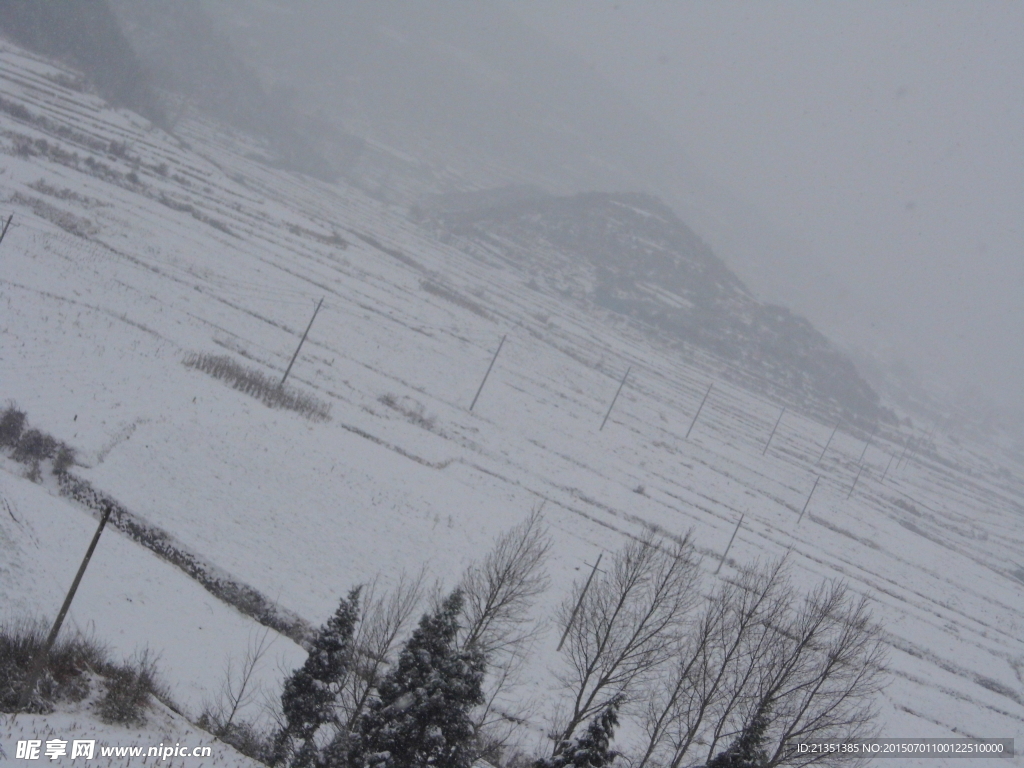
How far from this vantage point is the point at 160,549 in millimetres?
23250

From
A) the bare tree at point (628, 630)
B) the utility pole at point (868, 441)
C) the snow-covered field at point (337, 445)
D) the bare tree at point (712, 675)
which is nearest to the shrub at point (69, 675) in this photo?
the snow-covered field at point (337, 445)

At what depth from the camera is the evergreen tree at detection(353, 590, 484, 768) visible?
12.9m

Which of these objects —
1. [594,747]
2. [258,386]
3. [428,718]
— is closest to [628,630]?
[594,747]

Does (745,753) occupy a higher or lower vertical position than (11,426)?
higher

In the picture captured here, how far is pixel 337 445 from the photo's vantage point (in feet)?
106

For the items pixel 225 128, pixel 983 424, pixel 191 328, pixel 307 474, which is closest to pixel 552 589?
pixel 307 474

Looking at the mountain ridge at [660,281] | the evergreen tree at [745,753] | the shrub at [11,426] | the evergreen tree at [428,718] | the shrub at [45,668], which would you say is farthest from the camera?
the mountain ridge at [660,281]

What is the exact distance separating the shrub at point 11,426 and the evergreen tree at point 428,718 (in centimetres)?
1896

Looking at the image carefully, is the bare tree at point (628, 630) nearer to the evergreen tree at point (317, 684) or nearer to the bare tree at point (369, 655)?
the bare tree at point (369, 655)

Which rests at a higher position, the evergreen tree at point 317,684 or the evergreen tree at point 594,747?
the evergreen tree at point 594,747

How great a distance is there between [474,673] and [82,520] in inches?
649

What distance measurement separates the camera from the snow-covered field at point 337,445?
23.7 m

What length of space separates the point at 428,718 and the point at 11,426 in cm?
2056

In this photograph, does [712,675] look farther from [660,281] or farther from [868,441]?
[660,281]
